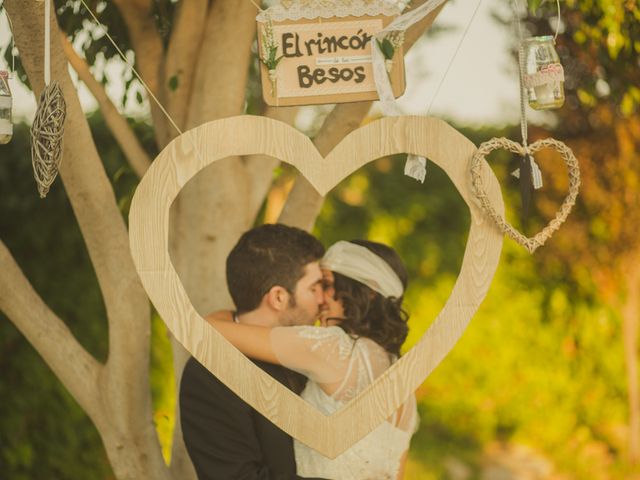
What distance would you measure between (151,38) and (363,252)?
3.48ft

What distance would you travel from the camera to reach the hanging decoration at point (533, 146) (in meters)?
1.90

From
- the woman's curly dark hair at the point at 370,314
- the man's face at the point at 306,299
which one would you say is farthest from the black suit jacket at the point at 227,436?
the woman's curly dark hair at the point at 370,314

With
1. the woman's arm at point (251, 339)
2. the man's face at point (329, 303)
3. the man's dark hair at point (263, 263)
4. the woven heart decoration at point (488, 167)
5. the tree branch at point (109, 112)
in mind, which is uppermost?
the woven heart decoration at point (488, 167)

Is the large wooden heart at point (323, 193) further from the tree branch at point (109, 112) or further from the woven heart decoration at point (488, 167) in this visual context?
the tree branch at point (109, 112)

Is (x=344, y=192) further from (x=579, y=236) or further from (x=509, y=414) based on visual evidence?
(x=509, y=414)

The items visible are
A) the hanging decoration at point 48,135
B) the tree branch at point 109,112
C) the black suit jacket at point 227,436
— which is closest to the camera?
the hanging decoration at point 48,135

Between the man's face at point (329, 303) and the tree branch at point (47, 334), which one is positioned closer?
the tree branch at point (47, 334)

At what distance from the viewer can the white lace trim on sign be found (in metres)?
2.00

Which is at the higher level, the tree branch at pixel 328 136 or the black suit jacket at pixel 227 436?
the tree branch at pixel 328 136

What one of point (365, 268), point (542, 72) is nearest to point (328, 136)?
point (365, 268)

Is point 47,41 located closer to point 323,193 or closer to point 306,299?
point 323,193

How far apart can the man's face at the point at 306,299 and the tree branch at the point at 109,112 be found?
0.77 m

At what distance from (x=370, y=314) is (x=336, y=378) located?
269 mm

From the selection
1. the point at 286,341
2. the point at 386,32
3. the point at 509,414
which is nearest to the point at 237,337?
the point at 286,341
